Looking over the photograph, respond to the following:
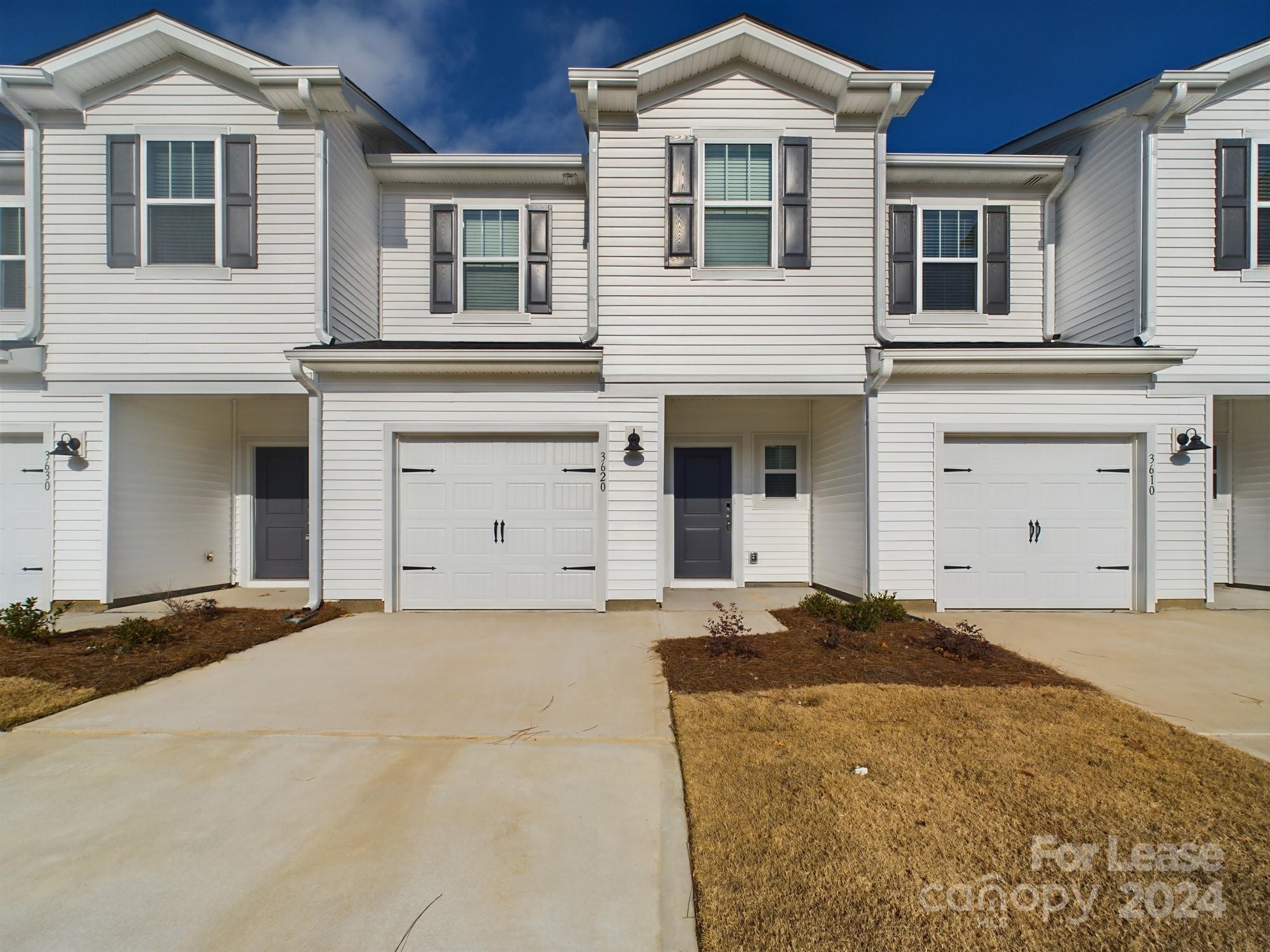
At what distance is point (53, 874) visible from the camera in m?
2.30

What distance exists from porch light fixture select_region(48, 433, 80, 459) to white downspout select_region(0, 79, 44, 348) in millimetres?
1223

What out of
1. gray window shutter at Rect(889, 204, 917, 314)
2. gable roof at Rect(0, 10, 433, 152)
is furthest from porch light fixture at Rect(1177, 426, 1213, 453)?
gable roof at Rect(0, 10, 433, 152)

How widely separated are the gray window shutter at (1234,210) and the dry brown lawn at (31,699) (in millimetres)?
12075

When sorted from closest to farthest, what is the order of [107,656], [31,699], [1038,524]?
[31,699] → [107,656] → [1038,524]

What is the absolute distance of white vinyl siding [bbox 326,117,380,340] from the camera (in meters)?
7.29

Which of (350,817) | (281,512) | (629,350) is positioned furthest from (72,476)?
(350,817)

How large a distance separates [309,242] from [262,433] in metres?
3.13

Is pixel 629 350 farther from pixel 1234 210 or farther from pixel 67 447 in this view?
pixel 1234 210

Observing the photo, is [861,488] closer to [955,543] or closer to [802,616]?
[955,543]

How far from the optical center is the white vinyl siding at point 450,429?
6.79m

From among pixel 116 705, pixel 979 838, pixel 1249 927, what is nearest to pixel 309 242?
pixel 116 705

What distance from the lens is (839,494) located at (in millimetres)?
7688

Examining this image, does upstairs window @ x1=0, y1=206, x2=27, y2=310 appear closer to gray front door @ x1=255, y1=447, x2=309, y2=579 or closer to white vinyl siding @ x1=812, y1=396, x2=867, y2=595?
gray front door @ x1=255, y1=447, x2=309, y2=579

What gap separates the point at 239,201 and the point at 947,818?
900cm
